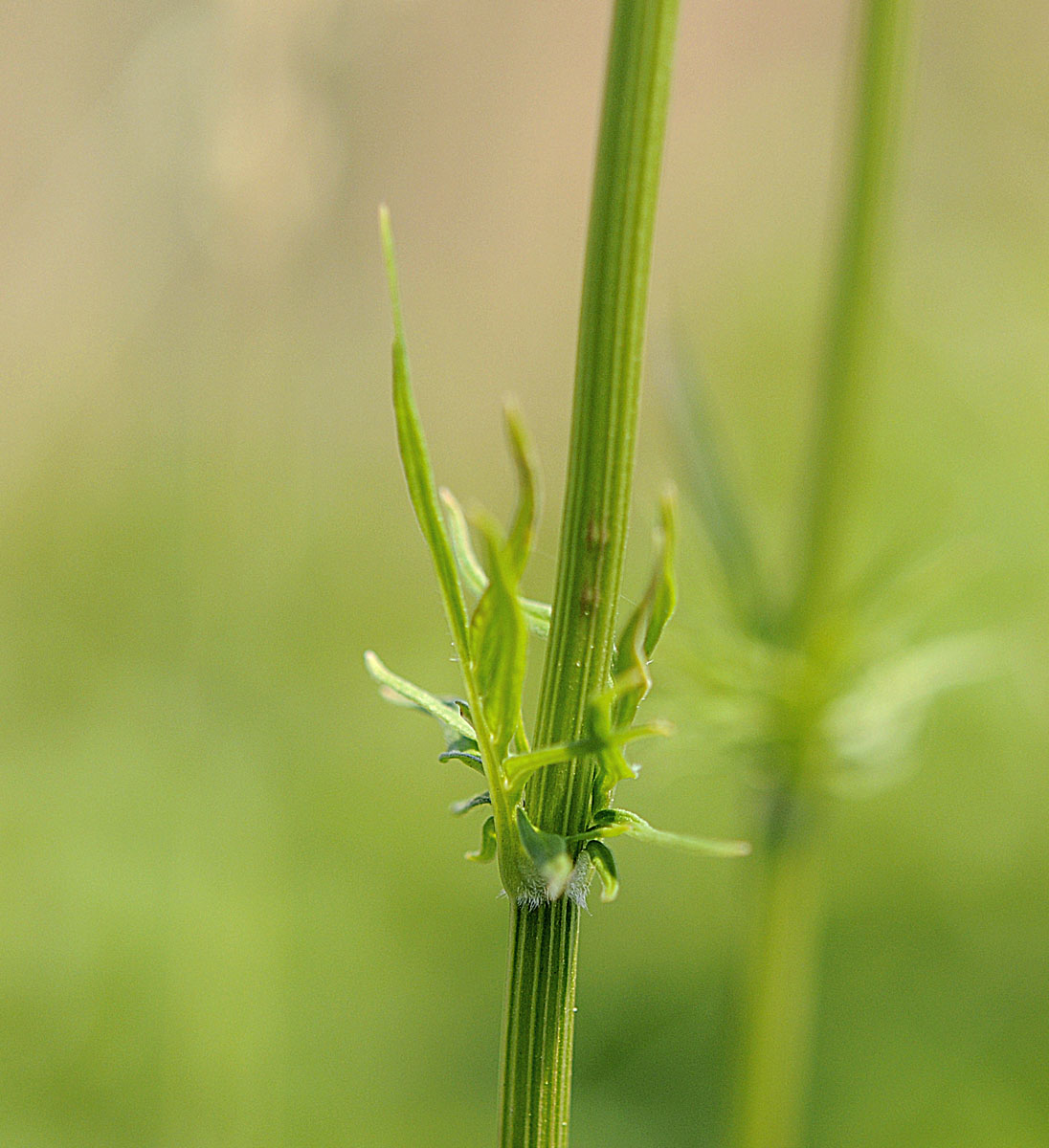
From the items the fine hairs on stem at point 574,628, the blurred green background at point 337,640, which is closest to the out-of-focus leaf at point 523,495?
the fine hairs on stem at point 574,628

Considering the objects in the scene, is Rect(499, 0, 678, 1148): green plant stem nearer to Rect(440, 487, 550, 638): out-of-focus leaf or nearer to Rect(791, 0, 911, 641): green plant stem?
Rect(440, 487, 550, 638): out-of-focus leaf

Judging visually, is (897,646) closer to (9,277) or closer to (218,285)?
(218,285)

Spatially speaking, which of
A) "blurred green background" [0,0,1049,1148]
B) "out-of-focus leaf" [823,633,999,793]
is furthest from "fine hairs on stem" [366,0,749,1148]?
"out-of-focus leaf" [823,633,999,793]

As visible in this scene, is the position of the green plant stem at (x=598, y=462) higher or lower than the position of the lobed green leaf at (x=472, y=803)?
higher

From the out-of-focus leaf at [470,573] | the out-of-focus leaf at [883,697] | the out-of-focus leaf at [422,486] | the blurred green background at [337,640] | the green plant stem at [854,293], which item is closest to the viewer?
the out-of-focus leaf at [422,486]

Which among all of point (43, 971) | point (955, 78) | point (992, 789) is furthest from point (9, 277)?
point (992, 789)

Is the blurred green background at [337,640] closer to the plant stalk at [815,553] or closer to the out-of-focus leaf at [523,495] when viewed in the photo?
the plant stalk at [815,553]

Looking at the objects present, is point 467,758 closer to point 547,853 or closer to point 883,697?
point 547,853
